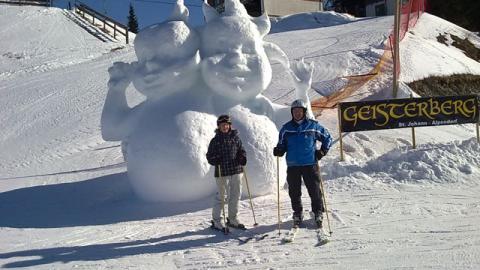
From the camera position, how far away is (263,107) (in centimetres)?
732

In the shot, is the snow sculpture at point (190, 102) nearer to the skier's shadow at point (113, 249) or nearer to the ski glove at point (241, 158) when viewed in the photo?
the ski glove at point (241, 158)

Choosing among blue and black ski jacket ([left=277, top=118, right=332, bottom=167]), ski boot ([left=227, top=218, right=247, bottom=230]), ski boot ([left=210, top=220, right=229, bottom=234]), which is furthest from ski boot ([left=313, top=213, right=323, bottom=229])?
ski boot ([left=210, top=220, right=229, bottom=234])

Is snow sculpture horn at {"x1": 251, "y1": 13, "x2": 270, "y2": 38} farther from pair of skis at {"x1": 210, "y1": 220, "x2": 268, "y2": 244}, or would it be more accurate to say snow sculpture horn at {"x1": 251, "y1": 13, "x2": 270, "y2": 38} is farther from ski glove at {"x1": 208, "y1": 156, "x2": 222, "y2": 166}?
pair of skis at {"x1": 210, "y1": 220, "x2": 268, "y2": 244}

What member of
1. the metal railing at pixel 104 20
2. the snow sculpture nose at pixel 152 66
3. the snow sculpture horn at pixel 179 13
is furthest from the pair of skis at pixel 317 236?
the metal railing at pixel 104 20

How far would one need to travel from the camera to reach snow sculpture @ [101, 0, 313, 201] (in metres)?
6.54

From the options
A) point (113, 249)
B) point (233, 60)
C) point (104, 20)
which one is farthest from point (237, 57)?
point (104, 20)

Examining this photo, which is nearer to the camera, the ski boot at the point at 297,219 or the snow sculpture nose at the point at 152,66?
the ski boot at the point at 297,219

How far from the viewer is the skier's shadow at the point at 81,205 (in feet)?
21.1

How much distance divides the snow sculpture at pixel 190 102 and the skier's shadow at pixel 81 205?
24cm

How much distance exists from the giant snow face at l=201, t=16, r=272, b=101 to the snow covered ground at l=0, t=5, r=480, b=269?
1580 mm

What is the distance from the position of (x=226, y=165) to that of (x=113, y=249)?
1492mm

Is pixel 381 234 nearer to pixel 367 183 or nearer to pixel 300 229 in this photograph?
pixel 300 229

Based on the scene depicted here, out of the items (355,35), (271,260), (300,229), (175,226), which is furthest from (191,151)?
(355,35)

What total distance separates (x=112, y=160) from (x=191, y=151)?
3994mm
